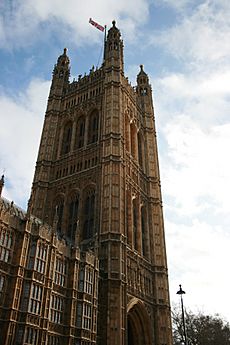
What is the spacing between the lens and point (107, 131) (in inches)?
1519

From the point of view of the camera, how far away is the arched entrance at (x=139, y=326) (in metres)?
31.0

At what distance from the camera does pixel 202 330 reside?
145ft

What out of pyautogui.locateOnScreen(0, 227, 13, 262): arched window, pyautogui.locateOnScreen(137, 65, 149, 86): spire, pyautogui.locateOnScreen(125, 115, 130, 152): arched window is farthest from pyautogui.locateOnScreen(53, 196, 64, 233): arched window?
pyautogui.locateOnScreen(137, 65, 149, 86): spire

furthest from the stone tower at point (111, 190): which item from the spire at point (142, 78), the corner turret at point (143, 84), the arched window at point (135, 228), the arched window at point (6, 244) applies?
the spire at point (142, 78)

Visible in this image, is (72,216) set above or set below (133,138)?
below

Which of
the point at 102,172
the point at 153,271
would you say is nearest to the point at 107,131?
the point at 102,172

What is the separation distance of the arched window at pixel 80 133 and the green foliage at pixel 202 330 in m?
26.4

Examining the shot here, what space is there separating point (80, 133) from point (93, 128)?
1948 mm

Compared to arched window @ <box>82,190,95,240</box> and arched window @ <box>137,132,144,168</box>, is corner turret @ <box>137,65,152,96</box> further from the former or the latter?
arched window @ <box>82,190,95,240</box>

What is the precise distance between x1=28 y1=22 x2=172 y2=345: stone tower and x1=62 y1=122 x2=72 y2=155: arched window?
13cm

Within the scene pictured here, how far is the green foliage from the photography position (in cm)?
4289

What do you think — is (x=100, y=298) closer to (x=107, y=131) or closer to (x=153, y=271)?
(x=153, y=271)

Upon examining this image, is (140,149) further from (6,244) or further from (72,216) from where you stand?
(6,244)

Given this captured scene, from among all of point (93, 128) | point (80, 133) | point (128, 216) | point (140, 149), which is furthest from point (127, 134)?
point (128, 216)
